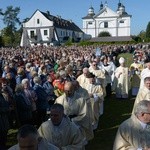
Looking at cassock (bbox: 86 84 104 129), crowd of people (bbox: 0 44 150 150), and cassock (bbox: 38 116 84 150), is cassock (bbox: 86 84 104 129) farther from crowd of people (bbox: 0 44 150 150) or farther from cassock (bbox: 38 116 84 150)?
cassock (bbox: 38 116 84 150)

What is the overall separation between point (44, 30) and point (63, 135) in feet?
295

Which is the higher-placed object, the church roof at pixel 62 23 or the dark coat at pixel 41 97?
the church roof at pixel 62 23

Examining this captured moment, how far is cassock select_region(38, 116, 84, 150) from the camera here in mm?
5395

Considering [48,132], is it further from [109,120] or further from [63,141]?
[109,120]

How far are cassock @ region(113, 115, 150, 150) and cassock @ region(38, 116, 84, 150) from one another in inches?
25.4

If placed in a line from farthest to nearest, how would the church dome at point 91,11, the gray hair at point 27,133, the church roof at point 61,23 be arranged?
the church dome at point 91,11 < the church roof at point 61,23 < the gray hair at point 27,133

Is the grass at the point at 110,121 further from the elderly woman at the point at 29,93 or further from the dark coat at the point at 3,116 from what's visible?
the dark coat at the point at 3,116

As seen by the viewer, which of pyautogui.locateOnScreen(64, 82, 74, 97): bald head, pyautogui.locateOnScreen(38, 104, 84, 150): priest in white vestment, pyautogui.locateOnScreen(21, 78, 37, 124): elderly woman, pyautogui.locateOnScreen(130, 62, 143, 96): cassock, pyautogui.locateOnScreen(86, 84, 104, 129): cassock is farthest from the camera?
pyautogui.locateOnScreen(130, 62, 143, 96): cassock

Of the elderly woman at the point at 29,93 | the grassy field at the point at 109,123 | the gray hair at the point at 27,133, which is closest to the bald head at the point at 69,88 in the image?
the grassy field at the point at 109,123

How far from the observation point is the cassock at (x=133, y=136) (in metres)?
5.07

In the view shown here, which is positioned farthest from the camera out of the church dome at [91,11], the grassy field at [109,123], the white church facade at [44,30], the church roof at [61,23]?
the church dome at [91,11]

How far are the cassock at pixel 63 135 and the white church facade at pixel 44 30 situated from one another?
8401cm

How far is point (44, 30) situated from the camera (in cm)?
9406

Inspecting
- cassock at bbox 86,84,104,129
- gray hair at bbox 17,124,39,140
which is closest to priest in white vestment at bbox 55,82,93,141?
cassock at bbox 86,84,104,129
